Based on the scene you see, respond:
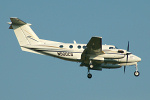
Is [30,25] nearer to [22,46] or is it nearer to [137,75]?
[22,46]

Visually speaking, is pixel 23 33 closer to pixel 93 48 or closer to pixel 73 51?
pixel 73 51

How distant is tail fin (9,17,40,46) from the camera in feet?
137

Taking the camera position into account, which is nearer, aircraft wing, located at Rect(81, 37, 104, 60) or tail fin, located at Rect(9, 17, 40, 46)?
aircraft wing, located at Rect(81, 37, 104, 60)

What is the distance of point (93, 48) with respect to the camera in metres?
39.4

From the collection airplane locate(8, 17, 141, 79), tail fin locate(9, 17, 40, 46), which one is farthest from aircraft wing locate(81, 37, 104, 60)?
tail fin locate(9, 17, 40, 46)

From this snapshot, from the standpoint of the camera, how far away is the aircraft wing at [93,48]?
124ft

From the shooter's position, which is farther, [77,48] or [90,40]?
[77,48]

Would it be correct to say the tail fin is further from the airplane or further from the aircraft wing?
the aircraft wing

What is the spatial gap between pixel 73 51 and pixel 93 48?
9.25 feet

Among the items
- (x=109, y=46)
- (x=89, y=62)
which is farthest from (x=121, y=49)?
(x=89, y=62)

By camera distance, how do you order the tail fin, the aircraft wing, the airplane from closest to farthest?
the aircraft wing, the airplane, the tail fin

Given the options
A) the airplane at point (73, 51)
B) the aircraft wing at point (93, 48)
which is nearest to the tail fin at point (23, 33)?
the airplane at point (73, 51)

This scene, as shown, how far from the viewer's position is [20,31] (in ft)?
138

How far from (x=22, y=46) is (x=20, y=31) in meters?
1.87
